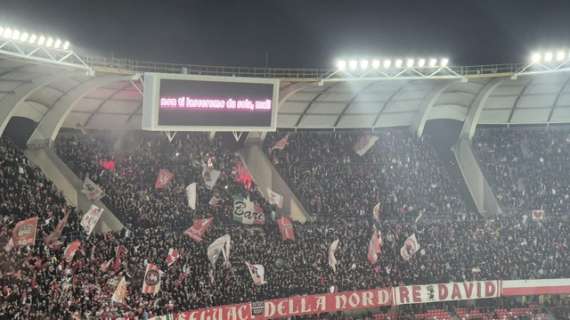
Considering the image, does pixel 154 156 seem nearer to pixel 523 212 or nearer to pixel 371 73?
pixel 371 73

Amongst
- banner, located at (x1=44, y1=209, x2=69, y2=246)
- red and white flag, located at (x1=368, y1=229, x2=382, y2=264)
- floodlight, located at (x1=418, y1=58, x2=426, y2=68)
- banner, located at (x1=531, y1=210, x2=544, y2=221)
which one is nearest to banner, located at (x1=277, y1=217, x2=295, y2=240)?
red and white flag, located at (x1=368, y1=229, x2=382, y2=264)

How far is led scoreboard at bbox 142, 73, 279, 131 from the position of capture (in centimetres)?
3438

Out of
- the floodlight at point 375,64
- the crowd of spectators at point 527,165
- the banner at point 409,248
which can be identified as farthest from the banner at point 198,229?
the crowd of spectators at point 527,165

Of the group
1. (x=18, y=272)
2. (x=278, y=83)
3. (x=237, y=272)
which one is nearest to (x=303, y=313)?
(x=237, y=272)

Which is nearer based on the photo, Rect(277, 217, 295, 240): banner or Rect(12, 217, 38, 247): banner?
Rect(12, 217, 38, 247): banner

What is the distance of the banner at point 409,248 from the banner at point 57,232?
17.1 m

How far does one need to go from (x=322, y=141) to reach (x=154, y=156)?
412 inches

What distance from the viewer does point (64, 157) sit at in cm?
3878

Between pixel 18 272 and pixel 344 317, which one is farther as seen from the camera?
pixel 344 317

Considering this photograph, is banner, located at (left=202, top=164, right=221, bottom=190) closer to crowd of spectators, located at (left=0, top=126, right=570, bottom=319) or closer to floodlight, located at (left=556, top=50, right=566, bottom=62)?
crowd of spectators, located at (left=0, top=126, right=570, bottom=319)

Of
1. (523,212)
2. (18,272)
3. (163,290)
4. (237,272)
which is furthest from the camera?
(523,212)

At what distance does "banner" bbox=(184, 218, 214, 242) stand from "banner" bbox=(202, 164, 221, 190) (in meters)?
3.81

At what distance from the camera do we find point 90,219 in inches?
1334

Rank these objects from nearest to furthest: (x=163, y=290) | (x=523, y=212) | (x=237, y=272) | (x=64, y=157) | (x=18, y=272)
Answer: (x=18, y=272), (x=163, y=290), (x=237, y=272), (x=64, y=157), (x=523, y=212)
